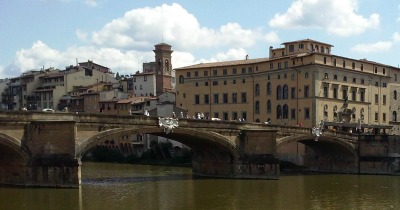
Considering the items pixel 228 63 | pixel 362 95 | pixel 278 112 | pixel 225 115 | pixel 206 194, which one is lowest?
pixel 206 194

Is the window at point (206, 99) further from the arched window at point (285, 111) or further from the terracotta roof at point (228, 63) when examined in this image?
the arched window at point (285, 111)

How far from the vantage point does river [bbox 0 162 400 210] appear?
3362 cm

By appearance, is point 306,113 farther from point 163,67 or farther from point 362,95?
point 163,67

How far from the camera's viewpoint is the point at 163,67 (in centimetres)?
9656

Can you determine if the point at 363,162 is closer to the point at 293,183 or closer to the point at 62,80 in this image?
the point at 293,183

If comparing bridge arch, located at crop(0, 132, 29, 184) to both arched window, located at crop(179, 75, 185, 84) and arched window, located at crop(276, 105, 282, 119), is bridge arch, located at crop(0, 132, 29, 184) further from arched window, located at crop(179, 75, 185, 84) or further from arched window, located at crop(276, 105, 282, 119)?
arched window, located at crop(179, 75, 185, 84)

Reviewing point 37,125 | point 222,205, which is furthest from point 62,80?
point 222,205

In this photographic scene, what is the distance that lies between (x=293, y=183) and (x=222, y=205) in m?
14.8

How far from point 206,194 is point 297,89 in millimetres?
30810

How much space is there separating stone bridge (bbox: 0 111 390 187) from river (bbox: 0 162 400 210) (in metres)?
1.63

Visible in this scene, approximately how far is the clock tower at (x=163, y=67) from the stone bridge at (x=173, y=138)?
34272 millimetres

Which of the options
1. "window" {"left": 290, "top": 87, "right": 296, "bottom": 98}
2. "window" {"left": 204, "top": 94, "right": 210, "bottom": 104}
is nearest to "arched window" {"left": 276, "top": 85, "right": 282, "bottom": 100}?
"window" {"left": 290, "top": 87, "right": 296, "bottom": 98}

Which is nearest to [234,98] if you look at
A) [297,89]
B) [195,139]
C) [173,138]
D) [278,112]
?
[278,112]

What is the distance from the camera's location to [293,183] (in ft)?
156
